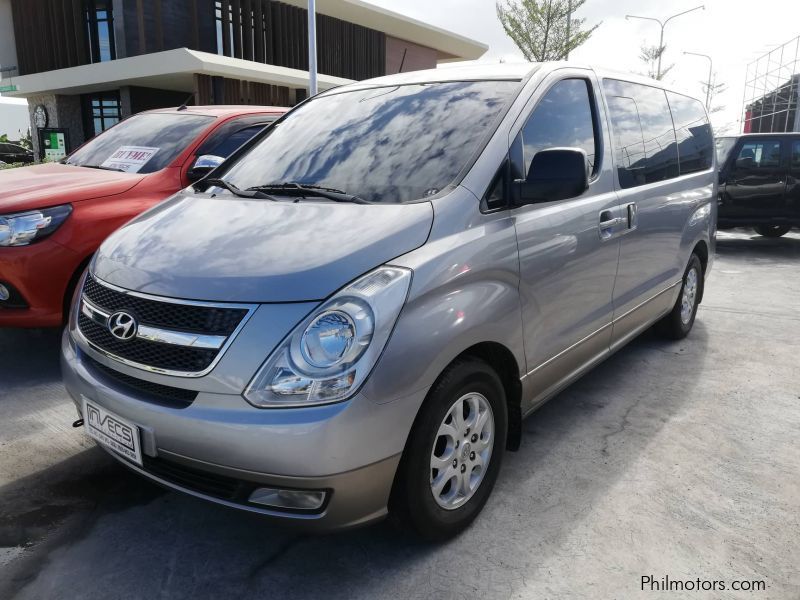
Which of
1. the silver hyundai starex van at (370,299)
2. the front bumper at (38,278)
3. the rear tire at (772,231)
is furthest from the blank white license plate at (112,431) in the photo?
the rear tire at (772,231)

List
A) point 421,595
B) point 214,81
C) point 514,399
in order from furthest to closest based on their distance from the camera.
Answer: point 214,81 < point 514,399 < point 421,595

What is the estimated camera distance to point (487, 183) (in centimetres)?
247

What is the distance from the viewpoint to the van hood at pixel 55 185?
385 centimetres

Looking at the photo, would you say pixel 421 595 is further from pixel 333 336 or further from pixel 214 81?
pixel 214 81

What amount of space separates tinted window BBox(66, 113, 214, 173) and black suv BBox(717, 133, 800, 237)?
7.66m

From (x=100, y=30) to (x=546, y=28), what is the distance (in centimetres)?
1696

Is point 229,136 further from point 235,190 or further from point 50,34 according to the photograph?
point 50,34

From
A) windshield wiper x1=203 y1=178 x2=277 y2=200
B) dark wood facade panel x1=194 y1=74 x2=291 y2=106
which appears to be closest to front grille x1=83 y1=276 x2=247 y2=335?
windshield wiper x1=203 y1=178 x2=277 y2=200

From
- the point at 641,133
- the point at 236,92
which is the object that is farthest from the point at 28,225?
the point at 236,92

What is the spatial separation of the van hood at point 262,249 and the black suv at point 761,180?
864cm

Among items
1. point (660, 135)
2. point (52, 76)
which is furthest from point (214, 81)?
point (660, 135)

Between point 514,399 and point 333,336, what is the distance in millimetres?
1074

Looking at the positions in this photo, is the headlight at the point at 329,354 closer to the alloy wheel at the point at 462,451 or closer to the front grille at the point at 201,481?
the front grille at the point at 201,481

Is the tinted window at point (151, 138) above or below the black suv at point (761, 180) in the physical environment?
above
